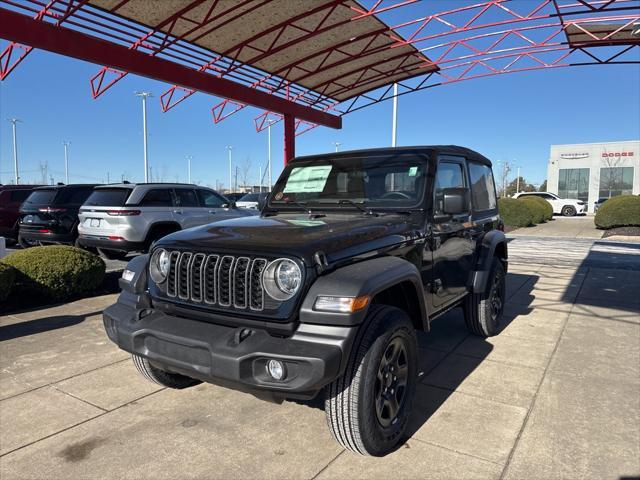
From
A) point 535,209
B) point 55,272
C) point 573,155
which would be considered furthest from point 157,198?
point 573,155

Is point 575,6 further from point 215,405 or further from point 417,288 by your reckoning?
point 215,405

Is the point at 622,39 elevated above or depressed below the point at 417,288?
above

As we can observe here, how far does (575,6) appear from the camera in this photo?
9.01 metres

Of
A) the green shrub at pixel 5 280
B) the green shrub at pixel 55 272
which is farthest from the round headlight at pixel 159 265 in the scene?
the green shrub at pixel 55 272

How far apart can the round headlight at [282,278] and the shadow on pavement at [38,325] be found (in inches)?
149

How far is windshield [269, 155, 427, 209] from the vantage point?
3652 millimetres

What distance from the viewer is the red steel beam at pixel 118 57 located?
648 cm

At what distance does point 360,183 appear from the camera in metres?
3.85

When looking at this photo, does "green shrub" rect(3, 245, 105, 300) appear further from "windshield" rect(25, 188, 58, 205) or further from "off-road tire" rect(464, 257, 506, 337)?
"off-road tire" rect(464, 257, 506, 337)

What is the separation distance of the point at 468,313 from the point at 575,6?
7757 millimetres

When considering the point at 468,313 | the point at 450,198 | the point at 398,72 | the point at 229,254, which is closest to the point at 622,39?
the point at 398,72

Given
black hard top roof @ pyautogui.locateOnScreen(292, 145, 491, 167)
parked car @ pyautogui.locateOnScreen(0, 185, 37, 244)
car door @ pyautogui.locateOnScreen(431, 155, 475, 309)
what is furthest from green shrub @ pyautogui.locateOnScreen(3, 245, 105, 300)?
parked car @ pyautogui.locateOnScreen(0, 185, 37, 244)

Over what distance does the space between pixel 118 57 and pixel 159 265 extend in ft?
21.7

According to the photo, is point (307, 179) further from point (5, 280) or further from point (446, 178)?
Result: point (5, 280)
